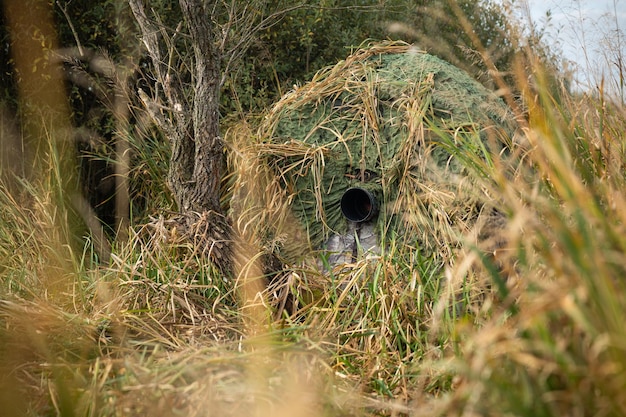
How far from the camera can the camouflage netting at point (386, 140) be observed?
324 cm

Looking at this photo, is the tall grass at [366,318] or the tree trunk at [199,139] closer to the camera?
the tall grass at [366,318]

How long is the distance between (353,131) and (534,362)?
93.8 inches

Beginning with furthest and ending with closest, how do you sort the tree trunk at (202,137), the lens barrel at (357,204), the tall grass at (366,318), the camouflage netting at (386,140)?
the lens barrel at (357,204), the camouflage netting at (386,140), the tree trunk at (202,137), the tall grass at (366,318)

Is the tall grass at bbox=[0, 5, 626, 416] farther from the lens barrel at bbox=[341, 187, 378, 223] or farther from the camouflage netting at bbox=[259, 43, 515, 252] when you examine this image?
the lens barrel at bbox=[341, 187, 378, 223]

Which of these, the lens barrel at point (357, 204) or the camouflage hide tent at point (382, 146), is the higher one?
the camouflage hide tent at point (382, 146)

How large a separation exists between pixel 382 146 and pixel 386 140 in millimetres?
42

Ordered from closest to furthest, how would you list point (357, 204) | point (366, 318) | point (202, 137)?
point (366, 318) < point (202, 137) < point (357, 204)

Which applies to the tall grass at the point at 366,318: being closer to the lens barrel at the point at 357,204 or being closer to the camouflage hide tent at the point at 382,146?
the camouflage hide tent at the point at 382,146

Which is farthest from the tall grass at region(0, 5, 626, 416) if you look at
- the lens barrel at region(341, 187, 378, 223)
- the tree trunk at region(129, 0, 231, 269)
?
the lens barrel at region(341, 187, 378, 223)

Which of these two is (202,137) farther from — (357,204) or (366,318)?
(366,318)

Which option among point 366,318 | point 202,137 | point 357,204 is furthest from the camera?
point 357,204

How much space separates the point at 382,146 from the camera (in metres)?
3.51

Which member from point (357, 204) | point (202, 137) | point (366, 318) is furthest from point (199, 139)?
point (366, 318)

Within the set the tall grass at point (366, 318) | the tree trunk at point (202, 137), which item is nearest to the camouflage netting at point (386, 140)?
the tall grass at point (366, 318)
